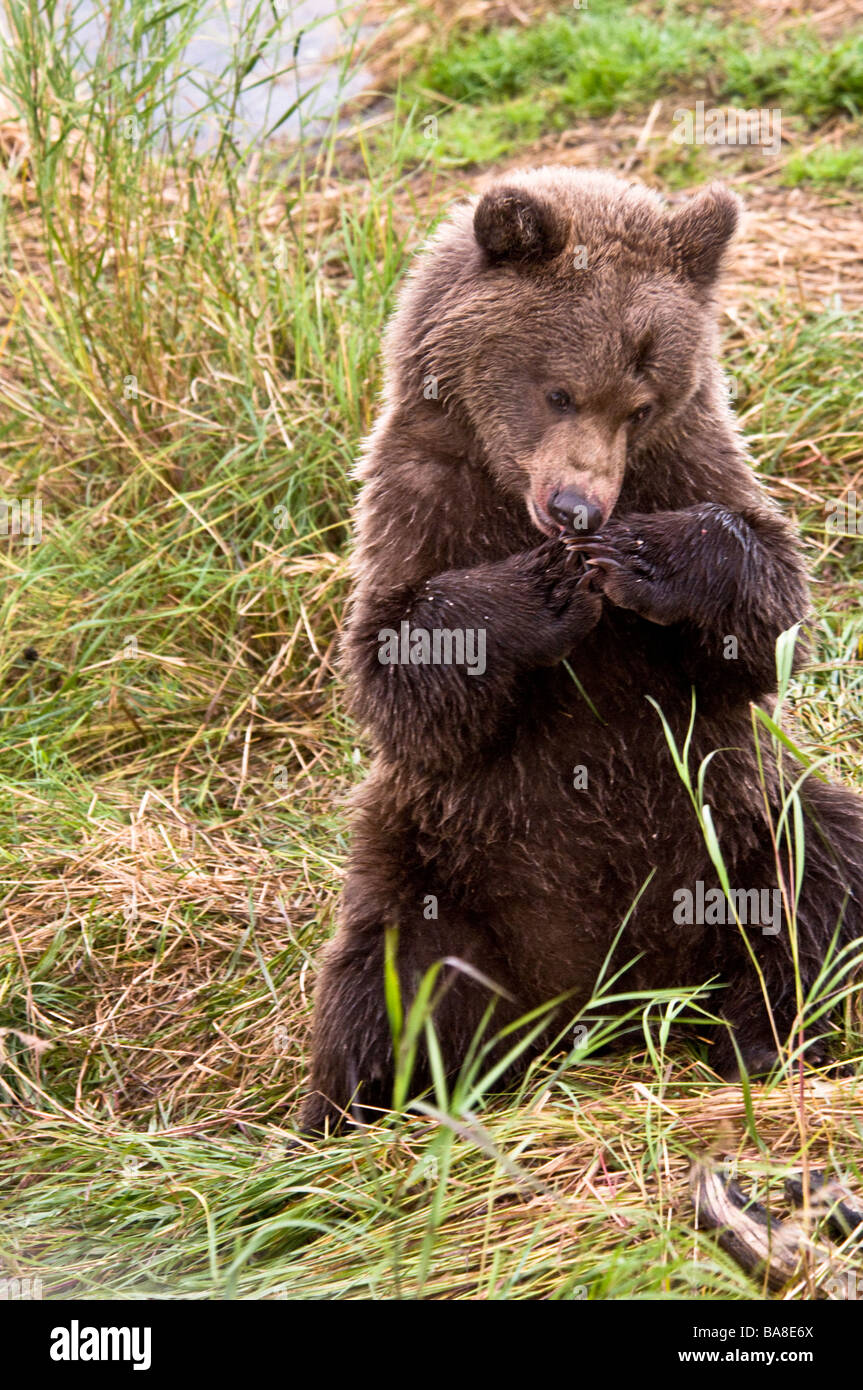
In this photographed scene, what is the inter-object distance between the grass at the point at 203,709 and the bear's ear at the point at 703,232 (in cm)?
145

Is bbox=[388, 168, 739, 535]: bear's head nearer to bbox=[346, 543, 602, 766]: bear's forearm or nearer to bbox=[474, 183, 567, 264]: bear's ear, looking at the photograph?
bbox=[474, 183, 567, 264]: bear's ear

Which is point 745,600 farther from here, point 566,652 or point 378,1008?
point 378,1008

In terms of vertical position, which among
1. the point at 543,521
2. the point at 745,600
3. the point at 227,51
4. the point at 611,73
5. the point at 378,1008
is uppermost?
the point at 611,73

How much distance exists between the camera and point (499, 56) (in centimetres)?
923

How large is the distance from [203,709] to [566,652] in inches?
92.2

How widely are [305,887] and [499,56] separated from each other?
582cm

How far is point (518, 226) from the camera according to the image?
13.7 ft

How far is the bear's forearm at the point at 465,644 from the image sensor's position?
4.10 m

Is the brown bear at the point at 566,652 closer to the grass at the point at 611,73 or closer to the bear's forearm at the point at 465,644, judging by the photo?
the bear's forearm at the point at 465,644

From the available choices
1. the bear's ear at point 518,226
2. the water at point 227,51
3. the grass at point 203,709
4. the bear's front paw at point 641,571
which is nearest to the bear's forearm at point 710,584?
the bear's front paw at point 641,571

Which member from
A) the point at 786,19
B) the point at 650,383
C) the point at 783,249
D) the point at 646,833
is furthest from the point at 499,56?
the point at 646,833

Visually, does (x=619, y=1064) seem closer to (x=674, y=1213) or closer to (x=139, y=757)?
(x=674, y=1213)

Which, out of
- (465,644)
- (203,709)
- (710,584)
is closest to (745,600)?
(710,584)

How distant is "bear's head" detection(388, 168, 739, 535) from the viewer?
411cm
